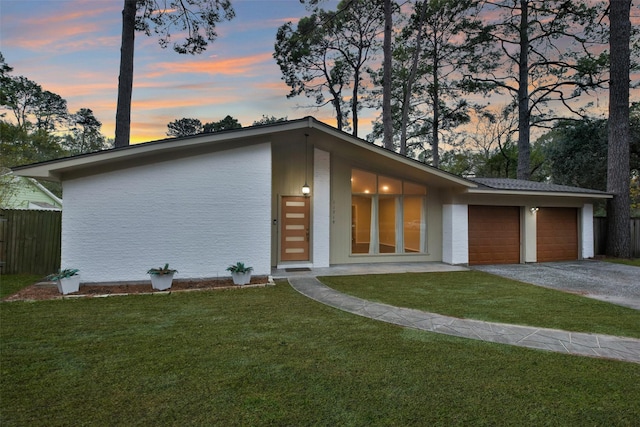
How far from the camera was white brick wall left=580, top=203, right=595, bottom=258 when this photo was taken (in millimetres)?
10820

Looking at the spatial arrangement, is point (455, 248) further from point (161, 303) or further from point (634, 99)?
point (634, 99)

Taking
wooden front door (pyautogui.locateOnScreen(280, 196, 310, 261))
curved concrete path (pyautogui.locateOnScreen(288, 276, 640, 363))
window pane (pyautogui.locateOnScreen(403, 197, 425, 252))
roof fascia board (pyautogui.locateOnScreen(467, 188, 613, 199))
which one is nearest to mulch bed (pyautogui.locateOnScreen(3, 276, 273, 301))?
wooden front door (pyautogui.locateOnScreen(280, 196, 310, 261))

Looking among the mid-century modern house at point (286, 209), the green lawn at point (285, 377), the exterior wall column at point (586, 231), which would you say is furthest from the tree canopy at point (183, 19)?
the exterior wall column at point (586, 231)

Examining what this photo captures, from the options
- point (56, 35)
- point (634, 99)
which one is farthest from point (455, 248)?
point (634, 99)

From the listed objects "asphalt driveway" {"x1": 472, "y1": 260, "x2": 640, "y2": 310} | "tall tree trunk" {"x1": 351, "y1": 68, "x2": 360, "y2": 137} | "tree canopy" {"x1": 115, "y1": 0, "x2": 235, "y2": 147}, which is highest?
"tall tree trunk" {"x1": 351, "y1": 68, "x2": 360, "y2": 137}

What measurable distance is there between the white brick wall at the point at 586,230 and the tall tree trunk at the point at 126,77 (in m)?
14.4

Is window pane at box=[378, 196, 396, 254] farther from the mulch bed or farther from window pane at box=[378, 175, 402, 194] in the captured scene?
the mulch bed

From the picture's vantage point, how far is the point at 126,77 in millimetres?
9734

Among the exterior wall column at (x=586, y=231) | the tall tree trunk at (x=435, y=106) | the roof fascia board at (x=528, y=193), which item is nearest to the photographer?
the roof fascia board at (x=528, y=193)

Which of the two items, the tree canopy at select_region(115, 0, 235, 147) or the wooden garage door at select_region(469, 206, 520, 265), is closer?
the wooden garage door at select_region(469, 206, 520, 265)

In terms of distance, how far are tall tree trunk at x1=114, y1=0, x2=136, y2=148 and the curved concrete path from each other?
26.7ft

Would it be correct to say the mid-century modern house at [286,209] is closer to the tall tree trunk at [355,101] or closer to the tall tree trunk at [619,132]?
the tall tree trunk at [619,132]

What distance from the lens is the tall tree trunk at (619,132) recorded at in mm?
11141

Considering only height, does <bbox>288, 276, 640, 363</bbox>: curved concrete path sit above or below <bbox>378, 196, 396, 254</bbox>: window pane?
below
